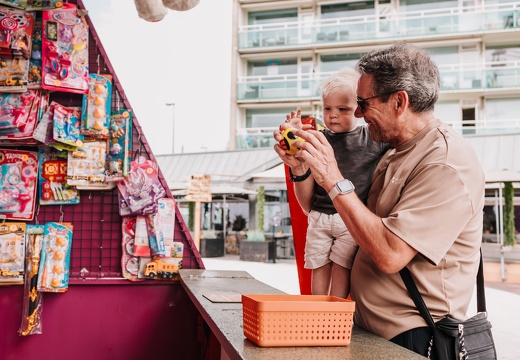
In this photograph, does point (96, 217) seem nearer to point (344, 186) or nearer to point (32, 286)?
point (32, 286)

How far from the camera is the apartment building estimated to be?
17500 millimetres

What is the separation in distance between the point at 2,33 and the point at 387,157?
7.13ft

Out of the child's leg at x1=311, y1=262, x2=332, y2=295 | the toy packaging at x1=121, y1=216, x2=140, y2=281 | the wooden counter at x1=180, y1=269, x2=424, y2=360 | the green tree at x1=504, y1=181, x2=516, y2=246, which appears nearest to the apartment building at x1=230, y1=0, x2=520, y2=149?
the green tree at x1=504, y1=181, x2=516, y2=246

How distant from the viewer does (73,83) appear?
2.85 meters

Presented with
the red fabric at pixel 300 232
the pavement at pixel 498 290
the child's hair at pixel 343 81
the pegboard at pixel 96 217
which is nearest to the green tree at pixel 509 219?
the pavement at pixel 498 290

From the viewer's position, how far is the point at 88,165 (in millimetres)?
2898

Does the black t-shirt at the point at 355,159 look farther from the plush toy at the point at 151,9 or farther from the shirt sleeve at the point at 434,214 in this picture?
the plush toy at the point at 151,9

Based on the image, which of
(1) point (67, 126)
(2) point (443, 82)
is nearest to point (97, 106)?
(1) point (67, 126)

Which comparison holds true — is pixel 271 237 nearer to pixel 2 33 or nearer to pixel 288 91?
pixel 288 91

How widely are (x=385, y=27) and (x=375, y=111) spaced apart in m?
18.6

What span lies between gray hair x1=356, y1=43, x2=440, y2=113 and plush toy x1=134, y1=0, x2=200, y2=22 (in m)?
1.25

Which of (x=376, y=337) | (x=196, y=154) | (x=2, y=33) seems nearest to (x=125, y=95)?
(x=2, y=33)

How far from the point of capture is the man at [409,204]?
52.2 inches

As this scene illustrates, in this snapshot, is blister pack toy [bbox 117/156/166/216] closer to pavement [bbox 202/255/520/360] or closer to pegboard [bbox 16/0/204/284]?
pegboard [bbox 16/0/204/284]
